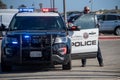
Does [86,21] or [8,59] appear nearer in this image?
[8,59]

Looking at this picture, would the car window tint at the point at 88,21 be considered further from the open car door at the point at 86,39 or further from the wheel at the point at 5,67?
the wheel at the point at 5,67

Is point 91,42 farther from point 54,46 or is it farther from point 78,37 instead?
point 54,46

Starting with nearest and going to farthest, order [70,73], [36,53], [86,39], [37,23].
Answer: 1. [36,53]
2. [70,73]
3. [86,39]
4. [37,23]

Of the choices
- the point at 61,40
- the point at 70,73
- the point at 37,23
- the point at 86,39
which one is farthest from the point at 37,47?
the point at 86,39

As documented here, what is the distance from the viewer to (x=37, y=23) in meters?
13.5

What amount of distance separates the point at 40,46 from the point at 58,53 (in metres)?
0.52

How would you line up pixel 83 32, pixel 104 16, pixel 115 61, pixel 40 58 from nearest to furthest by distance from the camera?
pixel 40 58, pixel 83 32, pixel 115 61, pixel 104 16

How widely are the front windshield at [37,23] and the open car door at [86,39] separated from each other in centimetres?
56

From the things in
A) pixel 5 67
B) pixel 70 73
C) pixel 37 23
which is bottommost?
pixel 70 73

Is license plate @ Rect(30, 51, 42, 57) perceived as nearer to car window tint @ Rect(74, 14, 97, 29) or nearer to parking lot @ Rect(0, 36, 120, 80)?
parking lot @ Rect(0, 36, 120, 80)

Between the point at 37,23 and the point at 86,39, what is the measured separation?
151 cm

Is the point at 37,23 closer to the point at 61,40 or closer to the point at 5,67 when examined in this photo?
the point at 61,40

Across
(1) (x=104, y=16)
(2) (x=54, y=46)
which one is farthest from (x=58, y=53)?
(1) (x=104, y=16)

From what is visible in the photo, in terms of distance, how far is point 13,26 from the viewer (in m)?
13.6
